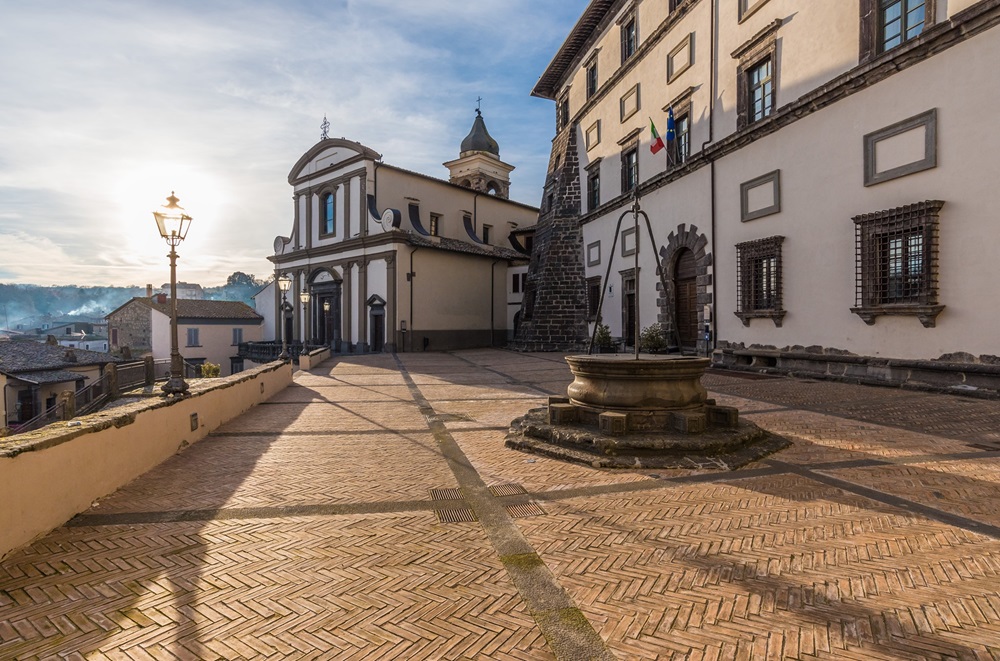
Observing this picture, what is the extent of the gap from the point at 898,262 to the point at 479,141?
125 ft

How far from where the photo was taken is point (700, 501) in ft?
15.7

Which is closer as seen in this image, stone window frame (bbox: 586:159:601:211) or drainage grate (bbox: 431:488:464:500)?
drainage grate (bbox: 431:488:464:500)

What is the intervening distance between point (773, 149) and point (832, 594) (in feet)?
46.6

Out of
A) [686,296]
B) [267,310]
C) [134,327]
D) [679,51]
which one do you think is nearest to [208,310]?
[267,310]

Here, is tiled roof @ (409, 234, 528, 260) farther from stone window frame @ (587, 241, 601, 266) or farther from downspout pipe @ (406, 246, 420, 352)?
stone window frame @ (587, 241, 601, 266)

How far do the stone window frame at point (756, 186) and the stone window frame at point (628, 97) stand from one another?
8174 millimetres

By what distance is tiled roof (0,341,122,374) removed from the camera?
27.7m

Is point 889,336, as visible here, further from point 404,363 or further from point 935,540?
point 404,363

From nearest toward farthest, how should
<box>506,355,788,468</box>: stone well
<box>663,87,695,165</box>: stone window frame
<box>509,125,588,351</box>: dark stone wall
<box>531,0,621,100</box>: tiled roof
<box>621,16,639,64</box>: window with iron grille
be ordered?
1. <box>506,355,788,468</box>: stone well
2. <box>663,87,695,165</box>: stone window frame
3. <box>621,16,639,64</box>: window with iron grille
4. <box>531,0,621,100</box>: tiled roof
5. <box>509,125,588,351</box>: dark stone wall

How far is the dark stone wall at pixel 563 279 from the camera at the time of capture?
26.6 m

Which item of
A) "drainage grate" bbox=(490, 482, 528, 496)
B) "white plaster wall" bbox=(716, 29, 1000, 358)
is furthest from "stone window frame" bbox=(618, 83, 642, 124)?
"drainage grate" bbox=(490, 482, 528, 496)

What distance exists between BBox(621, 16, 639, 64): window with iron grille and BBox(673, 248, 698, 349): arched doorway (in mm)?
10020

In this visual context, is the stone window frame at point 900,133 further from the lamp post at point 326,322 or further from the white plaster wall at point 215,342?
the white plaster wall at point 215,342

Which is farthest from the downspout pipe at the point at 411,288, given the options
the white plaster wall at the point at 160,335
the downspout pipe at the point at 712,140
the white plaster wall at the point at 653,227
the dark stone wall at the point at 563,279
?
the white plaster wall at the point at 160,335
